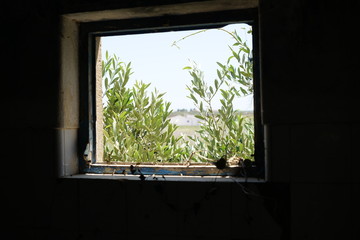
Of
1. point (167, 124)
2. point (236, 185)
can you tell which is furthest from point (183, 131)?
point (236, 185)

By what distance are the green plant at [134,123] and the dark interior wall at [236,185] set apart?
520mm

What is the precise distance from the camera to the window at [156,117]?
1292mm

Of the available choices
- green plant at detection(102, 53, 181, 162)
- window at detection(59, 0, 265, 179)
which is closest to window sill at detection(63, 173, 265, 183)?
window at detection(59, 0, 265, 179)

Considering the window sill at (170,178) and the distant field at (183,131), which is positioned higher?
the distant field at (183,131)

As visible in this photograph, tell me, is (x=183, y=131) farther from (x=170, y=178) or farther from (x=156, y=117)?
(x=170, y=178)

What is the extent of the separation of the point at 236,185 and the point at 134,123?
96 cm

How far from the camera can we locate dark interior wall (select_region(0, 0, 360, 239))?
3.53 ft

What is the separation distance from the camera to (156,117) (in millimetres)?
1868

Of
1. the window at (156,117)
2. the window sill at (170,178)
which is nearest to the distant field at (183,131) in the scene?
the window at (156,117)

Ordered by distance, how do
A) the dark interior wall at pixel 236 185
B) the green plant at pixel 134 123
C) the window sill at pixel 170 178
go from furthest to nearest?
the green plant at pixel 134 123
the window sill at pixel 170 178
the dark interior wall at pixel 236 185

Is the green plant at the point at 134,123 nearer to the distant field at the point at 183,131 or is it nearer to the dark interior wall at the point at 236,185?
the distant field at the point at 183,131

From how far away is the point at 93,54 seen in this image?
1439mm

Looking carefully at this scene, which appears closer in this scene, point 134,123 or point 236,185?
point 236,185

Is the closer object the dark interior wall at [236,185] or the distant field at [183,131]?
the dark interior wall at [236,185]
